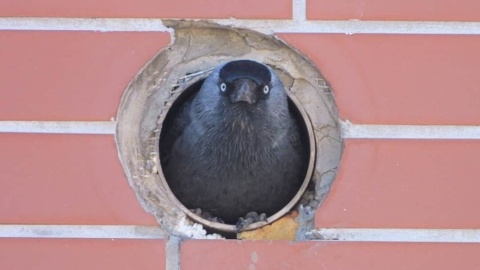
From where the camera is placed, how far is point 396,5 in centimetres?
235

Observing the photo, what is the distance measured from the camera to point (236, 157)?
283 centimetres

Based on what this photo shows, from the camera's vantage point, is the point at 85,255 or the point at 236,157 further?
the point at 236,157

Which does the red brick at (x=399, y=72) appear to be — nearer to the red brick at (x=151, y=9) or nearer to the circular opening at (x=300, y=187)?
the red brick at (x=151, y=9)

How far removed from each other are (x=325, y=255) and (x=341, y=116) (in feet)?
1.08

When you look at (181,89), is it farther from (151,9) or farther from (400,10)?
(400,10)

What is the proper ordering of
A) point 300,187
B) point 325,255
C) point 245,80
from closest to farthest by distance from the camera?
point 325,255 < point 245,80 < point 300,187

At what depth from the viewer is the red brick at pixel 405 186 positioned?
234 centimetres

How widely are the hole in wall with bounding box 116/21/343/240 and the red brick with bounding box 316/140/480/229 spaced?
0.11 metres

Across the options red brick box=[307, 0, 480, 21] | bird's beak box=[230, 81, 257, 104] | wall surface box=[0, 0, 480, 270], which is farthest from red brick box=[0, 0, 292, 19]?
bird's beak box=[230, 81, 257, 104]

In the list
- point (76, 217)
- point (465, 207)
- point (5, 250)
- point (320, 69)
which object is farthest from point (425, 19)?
point (5, 250)

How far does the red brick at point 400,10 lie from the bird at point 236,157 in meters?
0.41

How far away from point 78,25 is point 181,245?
1.86 ft

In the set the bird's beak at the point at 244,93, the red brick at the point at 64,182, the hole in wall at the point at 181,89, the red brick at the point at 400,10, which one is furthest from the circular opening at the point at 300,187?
the red brick at the point at 400,10

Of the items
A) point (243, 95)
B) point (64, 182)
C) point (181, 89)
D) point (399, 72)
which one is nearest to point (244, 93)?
point (243, 95)
